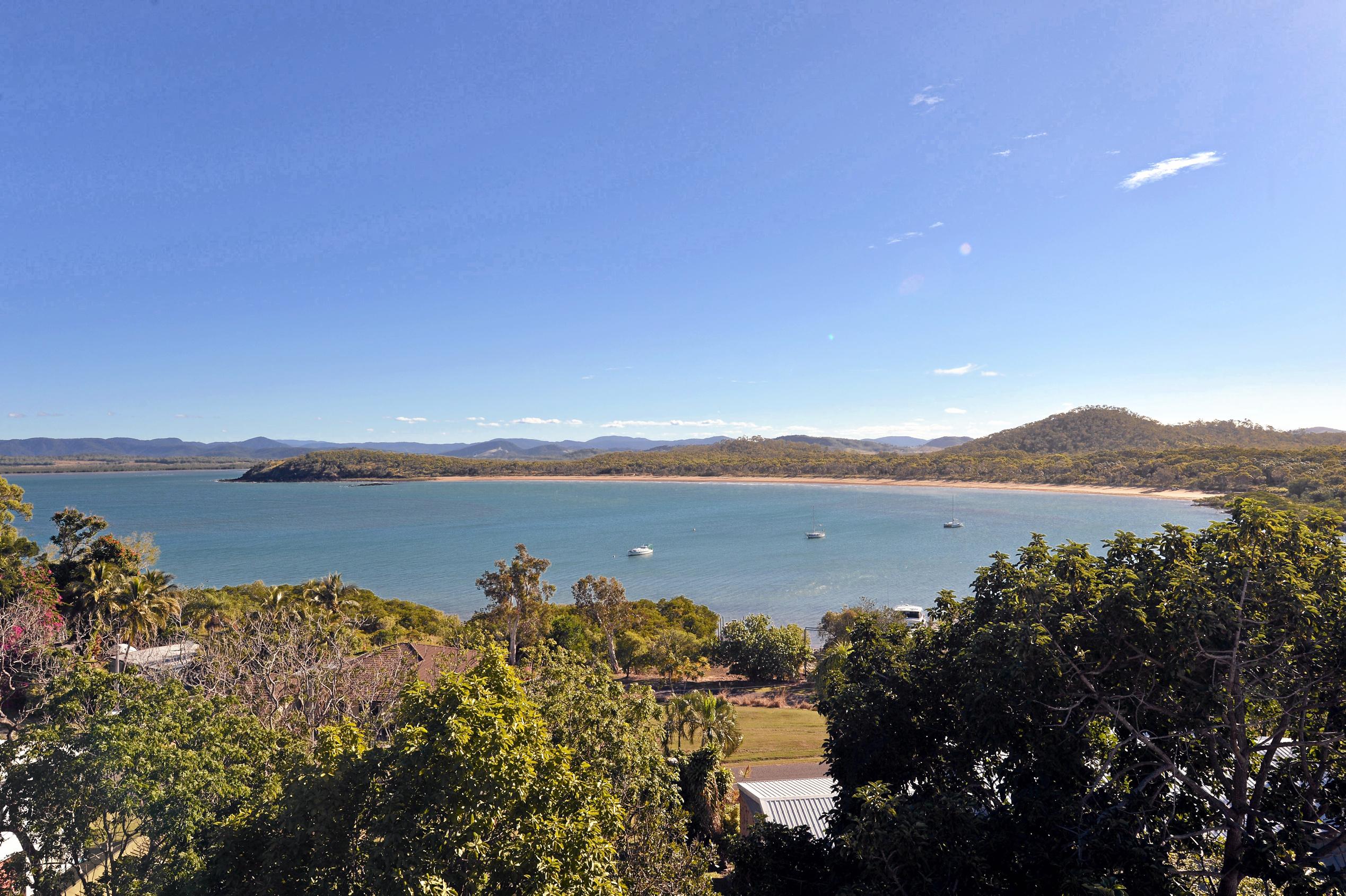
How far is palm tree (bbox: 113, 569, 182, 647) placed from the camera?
23.5 meters

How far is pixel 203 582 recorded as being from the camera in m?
56.0

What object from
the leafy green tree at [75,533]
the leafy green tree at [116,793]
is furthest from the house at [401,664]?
the leafy green tree at [75,533]

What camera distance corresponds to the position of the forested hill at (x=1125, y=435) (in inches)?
6373

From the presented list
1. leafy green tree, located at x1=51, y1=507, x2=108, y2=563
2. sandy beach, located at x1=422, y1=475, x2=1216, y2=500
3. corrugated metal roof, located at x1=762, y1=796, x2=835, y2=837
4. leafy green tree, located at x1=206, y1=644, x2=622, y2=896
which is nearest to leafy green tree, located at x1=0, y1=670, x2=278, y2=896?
leafy green tree, located at x1=206, y1=644, x2=622, y2=896

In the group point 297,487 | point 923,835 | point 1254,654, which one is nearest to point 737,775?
point 923,835

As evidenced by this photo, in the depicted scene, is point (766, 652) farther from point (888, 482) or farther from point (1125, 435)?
point (1125, 435)

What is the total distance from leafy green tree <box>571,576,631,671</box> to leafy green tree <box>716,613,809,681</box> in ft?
18.2

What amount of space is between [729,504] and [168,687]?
116599mm

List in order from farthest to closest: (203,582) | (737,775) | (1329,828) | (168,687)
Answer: (203,582) → (737,775) → (168,687) → (1329,828)

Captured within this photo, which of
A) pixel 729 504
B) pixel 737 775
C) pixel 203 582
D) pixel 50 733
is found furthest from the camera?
pixel 729 504

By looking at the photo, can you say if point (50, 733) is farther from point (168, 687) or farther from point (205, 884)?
point (205, 884)

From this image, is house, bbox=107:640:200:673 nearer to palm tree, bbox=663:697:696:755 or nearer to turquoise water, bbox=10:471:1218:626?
palm tree, bbox=663:697:696:755

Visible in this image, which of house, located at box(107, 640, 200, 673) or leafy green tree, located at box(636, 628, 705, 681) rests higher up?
house, located at box(107, 640, 200, 673)

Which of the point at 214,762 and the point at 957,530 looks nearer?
the point at 214,762
